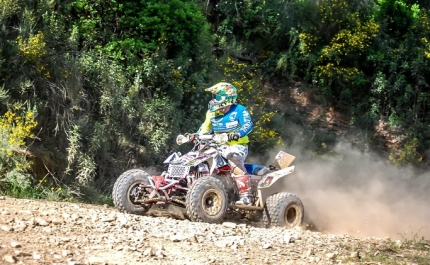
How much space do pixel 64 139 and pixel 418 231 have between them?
6.95m

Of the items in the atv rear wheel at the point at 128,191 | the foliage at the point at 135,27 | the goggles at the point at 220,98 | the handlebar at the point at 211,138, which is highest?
the foliage at the point at 135,27

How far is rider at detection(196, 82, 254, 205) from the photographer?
36.7 feet

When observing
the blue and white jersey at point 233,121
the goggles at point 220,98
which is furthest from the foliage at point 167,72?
the goggles at point 220,98

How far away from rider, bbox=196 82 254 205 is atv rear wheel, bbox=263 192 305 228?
37cm

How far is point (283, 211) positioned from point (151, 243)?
12.6 ft

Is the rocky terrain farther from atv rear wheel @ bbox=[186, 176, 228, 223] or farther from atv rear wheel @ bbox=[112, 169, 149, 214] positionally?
atv rear wheel @ bbox=[112, 169, 149, 214]

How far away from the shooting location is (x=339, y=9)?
2445 centimetres

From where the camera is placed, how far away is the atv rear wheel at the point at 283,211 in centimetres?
1116

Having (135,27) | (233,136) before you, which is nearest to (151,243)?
(233,136)

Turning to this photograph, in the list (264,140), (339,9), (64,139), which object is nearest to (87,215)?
(64,139)

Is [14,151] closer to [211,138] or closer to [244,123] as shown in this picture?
[211,138]

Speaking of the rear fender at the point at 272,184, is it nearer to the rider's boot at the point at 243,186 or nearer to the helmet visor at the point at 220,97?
the rider's boot at the point at 243,186

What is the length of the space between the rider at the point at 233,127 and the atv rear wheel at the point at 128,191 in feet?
Result: 4.51

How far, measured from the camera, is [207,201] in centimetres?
1037
